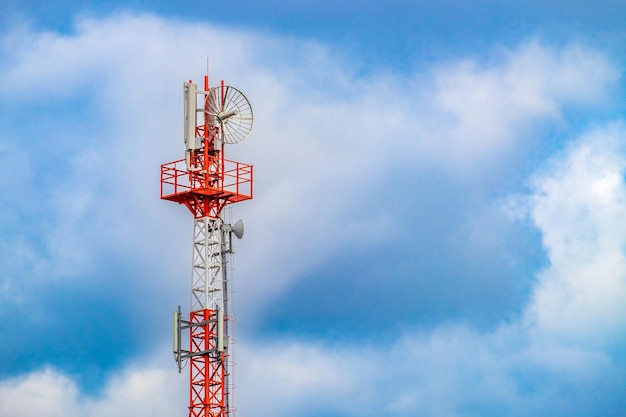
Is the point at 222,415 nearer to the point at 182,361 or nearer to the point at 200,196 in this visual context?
the point at 182,361

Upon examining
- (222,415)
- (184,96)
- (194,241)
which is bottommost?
(222,415)

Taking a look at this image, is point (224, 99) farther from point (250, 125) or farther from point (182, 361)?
point (182, 361)

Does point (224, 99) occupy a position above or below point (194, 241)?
above

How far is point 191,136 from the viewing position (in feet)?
597

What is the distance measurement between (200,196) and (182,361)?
13.6 meters

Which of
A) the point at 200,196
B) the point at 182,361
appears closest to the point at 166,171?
the point at 200,196

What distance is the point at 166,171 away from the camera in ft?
595

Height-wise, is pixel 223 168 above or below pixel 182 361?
above

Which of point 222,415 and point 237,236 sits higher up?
point 237,236

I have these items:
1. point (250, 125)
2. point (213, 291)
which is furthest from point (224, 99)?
point (213, 291)

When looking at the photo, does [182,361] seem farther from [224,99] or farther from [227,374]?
[224,99]

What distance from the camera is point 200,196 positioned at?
181 meters

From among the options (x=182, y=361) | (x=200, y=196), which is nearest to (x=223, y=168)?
(x=200, y=196)

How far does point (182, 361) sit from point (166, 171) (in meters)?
15.6
